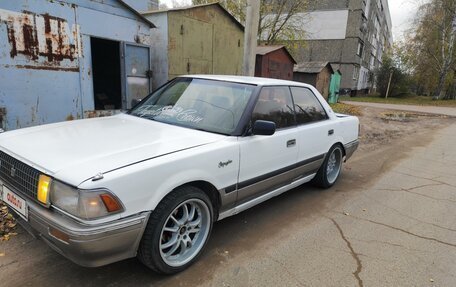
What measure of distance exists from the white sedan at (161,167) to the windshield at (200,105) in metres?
0.01

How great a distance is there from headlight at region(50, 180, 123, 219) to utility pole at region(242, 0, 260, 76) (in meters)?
5.47

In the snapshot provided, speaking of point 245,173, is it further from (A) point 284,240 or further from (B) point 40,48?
(B) point 40,48

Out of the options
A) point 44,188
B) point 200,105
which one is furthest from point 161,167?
point 200,105

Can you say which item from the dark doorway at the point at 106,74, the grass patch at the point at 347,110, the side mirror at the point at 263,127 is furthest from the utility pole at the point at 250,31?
the grass patch at the point at 347,110

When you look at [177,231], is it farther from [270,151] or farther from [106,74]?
[106,74]

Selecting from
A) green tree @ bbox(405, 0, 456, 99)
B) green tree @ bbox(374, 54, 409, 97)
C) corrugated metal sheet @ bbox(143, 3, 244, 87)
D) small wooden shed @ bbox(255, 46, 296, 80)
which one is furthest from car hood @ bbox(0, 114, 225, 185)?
green tree @ bbox(374, 54, 409, 97)

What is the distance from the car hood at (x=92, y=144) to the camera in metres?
2.17

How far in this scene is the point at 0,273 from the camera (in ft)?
8.43

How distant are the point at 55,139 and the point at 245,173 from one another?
5.51ft

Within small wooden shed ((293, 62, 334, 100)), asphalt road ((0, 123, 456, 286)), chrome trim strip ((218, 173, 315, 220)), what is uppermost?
small wooden shed ((293, 62, 334, 100))

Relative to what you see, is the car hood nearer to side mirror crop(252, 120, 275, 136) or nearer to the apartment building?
side mirror crop(252, 120, 275, 136)

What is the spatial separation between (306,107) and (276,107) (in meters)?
0.73

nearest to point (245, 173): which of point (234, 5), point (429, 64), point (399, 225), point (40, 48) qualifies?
point (399, 225)

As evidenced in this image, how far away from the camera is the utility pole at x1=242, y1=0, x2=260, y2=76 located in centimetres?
679
